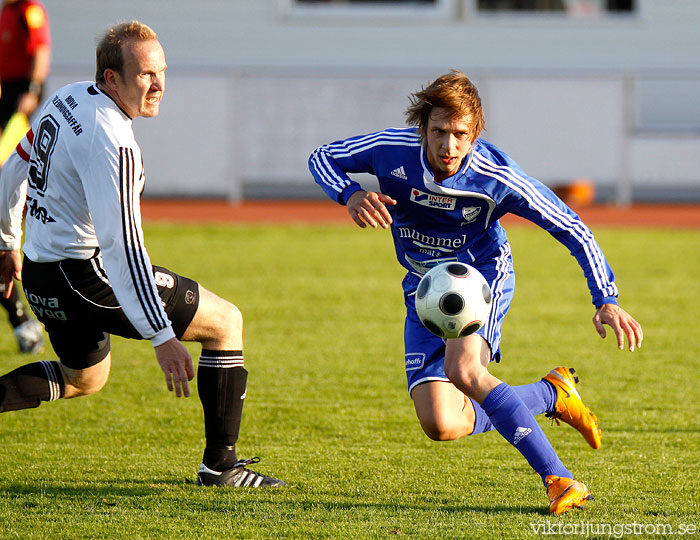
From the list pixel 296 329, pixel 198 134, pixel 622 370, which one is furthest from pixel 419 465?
pixel 198 134

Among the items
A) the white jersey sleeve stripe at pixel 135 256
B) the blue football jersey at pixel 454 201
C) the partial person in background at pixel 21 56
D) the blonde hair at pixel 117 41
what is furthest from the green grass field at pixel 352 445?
the partial person in background at pixel 21 56

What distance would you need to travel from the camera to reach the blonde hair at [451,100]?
4.27 meters

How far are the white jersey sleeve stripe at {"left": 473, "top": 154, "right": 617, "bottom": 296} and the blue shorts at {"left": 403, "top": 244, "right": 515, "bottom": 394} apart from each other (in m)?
0.51

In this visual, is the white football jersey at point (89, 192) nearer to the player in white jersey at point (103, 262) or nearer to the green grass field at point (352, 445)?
the player in white jersey at point (103, 262)

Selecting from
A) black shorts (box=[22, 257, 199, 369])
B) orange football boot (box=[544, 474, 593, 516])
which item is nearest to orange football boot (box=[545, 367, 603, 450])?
orange football boot (box=[544, 474, 593, 516])

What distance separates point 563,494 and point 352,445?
4.51ft

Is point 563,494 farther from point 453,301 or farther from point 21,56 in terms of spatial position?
point 21,56

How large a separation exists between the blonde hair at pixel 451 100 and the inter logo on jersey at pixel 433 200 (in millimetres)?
276

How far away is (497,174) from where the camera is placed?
4422mm

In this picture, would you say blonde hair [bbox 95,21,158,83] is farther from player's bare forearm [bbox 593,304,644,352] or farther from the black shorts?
player's bare forearm [bbox 593,304,644,352]

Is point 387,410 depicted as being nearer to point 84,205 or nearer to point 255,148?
point 84,205

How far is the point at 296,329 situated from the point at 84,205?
415 cm

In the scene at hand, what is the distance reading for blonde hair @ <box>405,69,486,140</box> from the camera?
4.27 metres

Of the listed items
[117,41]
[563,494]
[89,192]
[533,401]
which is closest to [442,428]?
[533,401]
